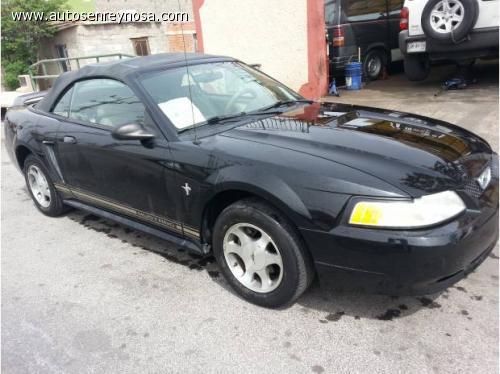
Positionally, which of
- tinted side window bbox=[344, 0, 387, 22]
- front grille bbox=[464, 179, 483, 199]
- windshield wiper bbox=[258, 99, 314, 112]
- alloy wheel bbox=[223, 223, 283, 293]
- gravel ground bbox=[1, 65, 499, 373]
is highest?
tinted side window bbox=[344, 0, 387, 22]

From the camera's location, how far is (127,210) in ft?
10.9

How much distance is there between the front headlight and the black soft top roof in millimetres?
1975

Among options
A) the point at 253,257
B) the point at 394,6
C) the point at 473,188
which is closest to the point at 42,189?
the point at 253,257

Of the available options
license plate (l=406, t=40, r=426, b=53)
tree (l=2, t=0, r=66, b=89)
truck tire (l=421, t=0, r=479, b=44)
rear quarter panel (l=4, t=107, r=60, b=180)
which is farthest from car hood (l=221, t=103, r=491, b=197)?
tree (l=2, t=0, r=66, b=89)

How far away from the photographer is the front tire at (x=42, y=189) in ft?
13.9

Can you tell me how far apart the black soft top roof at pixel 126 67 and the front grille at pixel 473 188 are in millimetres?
2225

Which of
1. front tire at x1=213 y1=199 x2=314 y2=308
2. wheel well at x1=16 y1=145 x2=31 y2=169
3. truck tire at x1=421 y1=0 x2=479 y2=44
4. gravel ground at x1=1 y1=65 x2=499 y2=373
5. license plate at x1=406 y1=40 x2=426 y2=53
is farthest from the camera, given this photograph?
license plate at x1=406 y1=40 x2=426 y2=53

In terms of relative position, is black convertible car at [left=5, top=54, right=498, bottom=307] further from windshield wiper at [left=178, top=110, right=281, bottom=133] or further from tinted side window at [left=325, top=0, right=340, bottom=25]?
tinted side window at [left=325, top=0, right=340, bottom=25]

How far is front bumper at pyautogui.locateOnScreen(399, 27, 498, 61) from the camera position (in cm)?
662

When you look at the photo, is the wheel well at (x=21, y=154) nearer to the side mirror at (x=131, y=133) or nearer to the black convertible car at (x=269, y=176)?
the black convertible car at (x=269, y=176)

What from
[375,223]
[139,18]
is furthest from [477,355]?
[139,18]

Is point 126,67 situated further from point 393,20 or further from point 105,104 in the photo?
point 393,20

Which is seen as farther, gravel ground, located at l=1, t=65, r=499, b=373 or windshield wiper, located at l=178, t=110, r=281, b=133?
windshield wiper, located at l=178, t=110, r=281, b=133

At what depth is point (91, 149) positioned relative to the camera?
3393 mm
